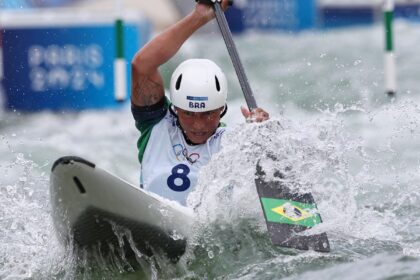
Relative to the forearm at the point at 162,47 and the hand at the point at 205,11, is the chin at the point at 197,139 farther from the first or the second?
the hand at the point at 205,11

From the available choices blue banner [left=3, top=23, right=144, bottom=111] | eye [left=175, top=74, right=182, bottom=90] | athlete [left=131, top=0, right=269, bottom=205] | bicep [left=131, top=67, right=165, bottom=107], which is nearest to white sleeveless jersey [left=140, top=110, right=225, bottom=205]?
athlete [left=131, top=0, right=269, bottom=205]

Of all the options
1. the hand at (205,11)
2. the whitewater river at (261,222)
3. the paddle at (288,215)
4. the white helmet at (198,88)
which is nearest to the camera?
the whitewater river at (261,222)

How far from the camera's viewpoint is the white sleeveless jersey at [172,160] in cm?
598

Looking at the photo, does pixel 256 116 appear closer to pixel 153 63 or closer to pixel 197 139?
pixel 197 139

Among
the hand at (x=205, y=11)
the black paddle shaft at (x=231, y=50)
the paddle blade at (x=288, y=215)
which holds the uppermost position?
the hand at (x=205, y=11)

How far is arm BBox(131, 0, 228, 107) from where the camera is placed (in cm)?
607

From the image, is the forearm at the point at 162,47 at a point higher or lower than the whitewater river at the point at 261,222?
higher

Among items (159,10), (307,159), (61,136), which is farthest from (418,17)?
(307,159)

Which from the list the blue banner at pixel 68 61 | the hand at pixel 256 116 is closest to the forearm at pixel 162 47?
the hand at pixel 256 116

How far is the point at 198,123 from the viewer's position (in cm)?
597

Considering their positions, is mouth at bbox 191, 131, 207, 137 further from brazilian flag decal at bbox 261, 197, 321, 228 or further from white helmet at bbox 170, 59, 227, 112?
brazilian flag decal at bbox 261, 197, 321, 228

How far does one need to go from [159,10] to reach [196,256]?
13926mm

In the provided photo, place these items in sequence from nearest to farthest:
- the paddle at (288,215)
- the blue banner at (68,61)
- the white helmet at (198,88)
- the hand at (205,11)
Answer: the paddle at (288,215), the white helmet at (198,88), the hand at (205,11), the blue banner at (68,61)

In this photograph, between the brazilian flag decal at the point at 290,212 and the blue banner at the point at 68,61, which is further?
the blue banner at the point at 68,61
